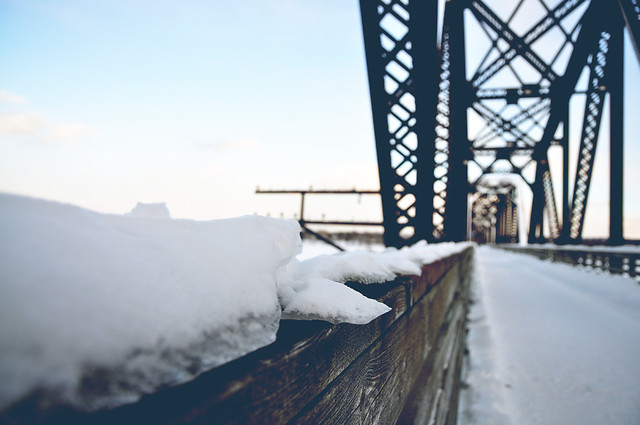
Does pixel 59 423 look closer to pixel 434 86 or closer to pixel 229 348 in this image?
pixel 229 348

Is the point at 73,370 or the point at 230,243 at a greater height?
the point at 230,243

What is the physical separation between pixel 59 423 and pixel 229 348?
0.20 meters

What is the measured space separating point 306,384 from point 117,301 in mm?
392

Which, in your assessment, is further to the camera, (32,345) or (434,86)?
(434,86)

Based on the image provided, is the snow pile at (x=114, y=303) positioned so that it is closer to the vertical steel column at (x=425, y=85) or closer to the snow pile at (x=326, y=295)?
the snow pile at (x=326, y=295)

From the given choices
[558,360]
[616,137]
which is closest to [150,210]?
[558,360]

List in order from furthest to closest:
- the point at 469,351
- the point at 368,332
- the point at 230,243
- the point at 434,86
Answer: the point at 469,351
the point at 434,86
the point at 368,332
the point at 230,243

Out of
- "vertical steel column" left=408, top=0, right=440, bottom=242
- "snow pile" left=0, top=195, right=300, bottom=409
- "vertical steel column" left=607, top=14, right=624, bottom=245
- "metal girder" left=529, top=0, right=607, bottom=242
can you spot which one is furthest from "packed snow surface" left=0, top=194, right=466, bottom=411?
"vertical steel column" left=607, top=14, right=624, bottom=245

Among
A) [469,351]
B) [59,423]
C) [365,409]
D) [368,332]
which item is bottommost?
[469,351]

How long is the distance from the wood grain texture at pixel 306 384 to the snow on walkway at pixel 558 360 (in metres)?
2.21

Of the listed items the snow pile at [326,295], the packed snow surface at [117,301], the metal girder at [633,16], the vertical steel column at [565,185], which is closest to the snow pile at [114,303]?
the packed snow surface at [117,301]

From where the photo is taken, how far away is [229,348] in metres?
0.45

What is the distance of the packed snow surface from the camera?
29cm

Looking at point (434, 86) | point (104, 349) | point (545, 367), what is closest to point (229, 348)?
point (104, 349)
